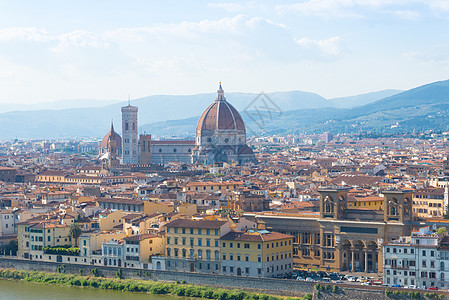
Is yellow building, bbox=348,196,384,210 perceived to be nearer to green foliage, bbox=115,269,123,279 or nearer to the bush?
green foliage, bbox=115,269,123,279

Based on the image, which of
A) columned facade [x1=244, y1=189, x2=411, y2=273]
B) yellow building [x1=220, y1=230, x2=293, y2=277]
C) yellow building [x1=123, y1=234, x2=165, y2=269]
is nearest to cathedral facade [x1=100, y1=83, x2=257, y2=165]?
yellow building [x1=123, y1=234, x2=165, y2=269]

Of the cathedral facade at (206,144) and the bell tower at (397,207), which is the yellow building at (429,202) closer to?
the bell tower at (397,207)

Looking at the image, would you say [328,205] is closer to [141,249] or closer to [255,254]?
[255,254]

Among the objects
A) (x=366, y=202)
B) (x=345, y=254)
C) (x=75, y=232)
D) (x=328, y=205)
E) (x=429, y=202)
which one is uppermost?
(x=328, y=205)

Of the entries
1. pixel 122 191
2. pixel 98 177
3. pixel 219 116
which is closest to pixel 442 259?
pixel 122 191

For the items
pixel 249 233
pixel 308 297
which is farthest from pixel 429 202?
pixel 308 297

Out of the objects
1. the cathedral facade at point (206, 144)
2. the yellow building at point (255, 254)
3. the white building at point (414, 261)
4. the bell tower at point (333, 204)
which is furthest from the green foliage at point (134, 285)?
the cathedral facade at point (206, 144)
